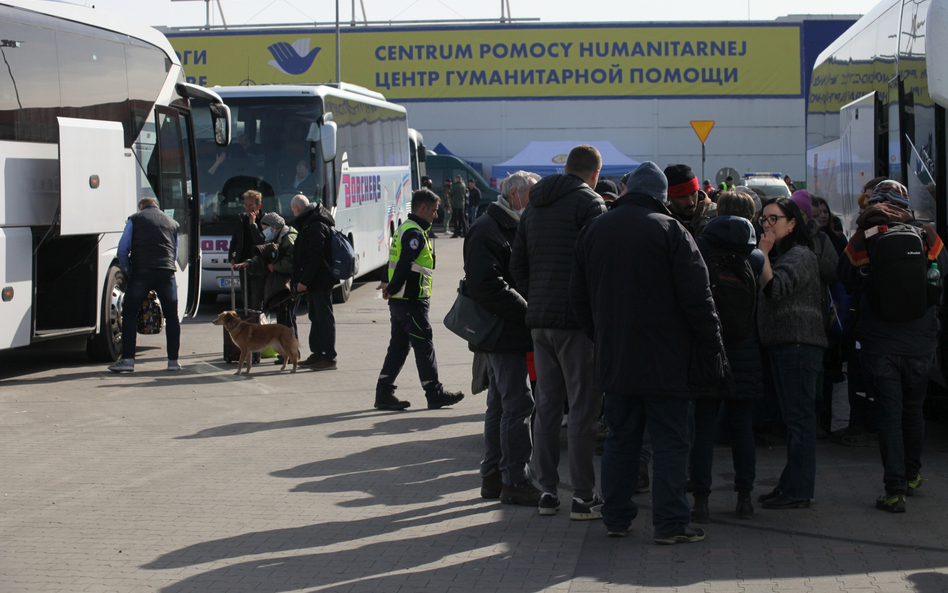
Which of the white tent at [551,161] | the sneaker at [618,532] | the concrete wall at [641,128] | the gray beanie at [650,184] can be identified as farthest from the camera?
the concrete wall at [641,128]

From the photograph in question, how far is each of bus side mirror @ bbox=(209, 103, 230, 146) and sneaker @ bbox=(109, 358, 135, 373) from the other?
3.59m

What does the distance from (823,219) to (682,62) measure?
37.0m

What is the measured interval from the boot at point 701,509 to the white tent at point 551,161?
3014cm

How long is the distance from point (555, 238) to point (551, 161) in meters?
32.8

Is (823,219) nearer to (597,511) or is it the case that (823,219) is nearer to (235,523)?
(597,511)

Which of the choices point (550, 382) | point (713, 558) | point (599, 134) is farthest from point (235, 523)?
point (599, 134)

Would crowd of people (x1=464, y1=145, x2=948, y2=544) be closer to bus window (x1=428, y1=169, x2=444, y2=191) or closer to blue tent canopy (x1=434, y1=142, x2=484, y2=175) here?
bus window (x1=428, y1=169, x2=444, y2=191)

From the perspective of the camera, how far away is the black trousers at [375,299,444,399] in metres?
8.31

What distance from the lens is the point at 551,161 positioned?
37594 mm

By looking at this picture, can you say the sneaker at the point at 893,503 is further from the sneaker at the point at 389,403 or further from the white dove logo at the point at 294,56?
the white dove logo at the point at 294,56

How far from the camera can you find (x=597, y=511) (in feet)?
17.9

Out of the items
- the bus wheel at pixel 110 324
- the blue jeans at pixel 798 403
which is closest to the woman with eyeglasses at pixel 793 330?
the blue jeans at pixel 798 403

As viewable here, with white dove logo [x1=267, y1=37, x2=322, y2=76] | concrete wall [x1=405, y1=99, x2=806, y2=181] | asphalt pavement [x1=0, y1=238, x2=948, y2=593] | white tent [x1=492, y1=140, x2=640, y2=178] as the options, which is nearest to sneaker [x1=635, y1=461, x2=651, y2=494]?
asphalt pavement [x1=0, y1=238, x2=948, y2=593]

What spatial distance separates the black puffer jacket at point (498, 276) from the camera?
218 inches
